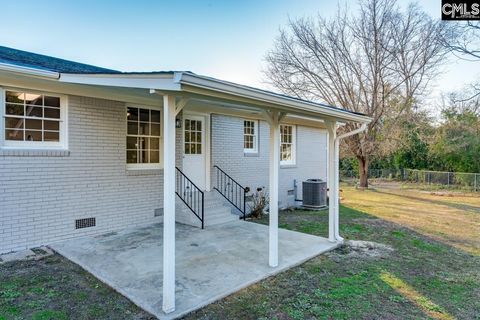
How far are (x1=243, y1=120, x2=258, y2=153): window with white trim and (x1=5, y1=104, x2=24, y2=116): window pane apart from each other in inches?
224

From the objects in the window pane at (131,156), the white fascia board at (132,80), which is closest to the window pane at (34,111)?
the white fascia board at (132,80)

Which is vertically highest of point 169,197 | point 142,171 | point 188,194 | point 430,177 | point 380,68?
point 380,68

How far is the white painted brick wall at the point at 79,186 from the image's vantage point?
16.6 ft

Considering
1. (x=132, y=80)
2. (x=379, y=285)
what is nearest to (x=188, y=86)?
(x=132, y=80)

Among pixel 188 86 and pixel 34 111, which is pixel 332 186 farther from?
pixel 34 111

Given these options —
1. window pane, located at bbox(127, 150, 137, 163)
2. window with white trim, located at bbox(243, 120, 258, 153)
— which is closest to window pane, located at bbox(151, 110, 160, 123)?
window pane, located at bbox(127, 150, 137, 163)

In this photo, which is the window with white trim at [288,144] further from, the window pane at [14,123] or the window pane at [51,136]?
the window pane at [14,123]

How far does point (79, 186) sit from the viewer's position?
18.9ft

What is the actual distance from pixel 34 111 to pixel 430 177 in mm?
21873

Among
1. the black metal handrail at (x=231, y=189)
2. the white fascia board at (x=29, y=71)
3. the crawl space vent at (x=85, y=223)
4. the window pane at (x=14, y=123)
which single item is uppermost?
the white fascia board at (x=29, y=71)

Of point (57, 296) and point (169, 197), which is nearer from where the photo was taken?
point (169, 197)

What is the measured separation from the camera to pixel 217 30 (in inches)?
491

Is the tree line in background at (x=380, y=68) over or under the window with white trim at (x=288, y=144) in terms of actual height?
over

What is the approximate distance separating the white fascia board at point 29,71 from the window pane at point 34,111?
910 millimetres
